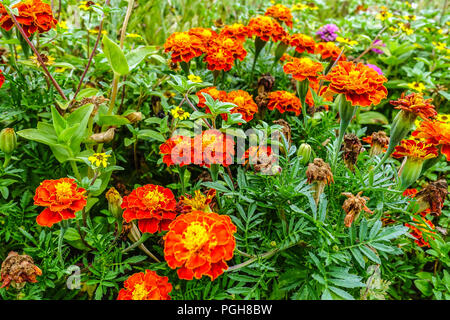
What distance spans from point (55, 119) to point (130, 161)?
1.67 ft

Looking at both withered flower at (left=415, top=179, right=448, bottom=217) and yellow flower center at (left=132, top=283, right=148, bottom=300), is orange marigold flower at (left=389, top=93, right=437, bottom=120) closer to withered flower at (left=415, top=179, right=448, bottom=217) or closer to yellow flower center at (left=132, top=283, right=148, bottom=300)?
withered flower at (left=415, top=179, right=448, bottom=217)

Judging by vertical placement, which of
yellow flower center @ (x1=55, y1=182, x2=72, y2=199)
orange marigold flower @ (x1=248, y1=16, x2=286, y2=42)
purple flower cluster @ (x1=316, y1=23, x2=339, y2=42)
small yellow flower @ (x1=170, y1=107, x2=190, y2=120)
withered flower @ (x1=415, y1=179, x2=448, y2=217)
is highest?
orange marigold flower @ (x1=248, y1=16, x2=286, y2=42)

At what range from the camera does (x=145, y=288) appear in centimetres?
73

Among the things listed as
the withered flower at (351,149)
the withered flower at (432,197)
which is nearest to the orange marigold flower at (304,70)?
the withered flower at (351,149)

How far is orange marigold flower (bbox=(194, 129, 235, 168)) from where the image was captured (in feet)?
2.74

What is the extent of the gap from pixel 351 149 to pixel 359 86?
22 cm

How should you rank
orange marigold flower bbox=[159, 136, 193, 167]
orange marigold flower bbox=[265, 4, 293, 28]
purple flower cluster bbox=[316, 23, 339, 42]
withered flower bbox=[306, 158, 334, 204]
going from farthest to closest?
purple flower cluster bbox=[316, 23, 339, 42], orange marigold flower bbox=[265, 4, 293, 28], orange marigold flower bbox=[159, 136, 193, 167], withered flower bbox=[306, 158, 334, 204]

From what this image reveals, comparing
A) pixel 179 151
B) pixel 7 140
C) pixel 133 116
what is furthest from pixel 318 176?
pixel 7 140

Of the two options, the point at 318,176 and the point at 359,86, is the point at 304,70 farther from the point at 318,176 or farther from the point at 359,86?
the point at 318,176

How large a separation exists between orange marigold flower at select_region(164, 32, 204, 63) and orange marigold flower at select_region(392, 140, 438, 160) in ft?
2.22

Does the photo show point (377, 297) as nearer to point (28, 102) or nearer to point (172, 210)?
point (172, 210)

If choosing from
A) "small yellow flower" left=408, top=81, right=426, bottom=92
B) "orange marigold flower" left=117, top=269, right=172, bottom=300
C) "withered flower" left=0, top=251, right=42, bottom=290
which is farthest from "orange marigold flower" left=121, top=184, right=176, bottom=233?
"small yellow flower" left=408, top=81, right=426, bottom=92

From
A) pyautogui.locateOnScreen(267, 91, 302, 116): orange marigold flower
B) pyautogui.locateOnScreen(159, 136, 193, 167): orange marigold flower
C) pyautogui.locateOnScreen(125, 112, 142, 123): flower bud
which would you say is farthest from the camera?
pyautogui.locateOnScreen(267, 91, 302, 116): orange marigold flower
